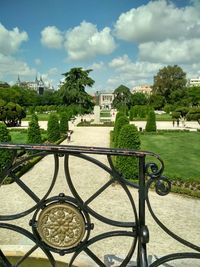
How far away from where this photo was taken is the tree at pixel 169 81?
74.9m

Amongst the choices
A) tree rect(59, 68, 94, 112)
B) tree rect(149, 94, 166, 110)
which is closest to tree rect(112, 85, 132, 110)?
tree rect(149, 94, 166, 110)

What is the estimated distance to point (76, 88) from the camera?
60969mm

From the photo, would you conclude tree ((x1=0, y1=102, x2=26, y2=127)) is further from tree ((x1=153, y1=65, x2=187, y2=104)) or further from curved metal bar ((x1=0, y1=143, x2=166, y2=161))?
tree ((x1=153, y1=65, x2=187, y2=104))

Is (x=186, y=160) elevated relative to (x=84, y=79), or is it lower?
lower

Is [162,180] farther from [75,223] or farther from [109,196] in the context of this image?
[109,196]

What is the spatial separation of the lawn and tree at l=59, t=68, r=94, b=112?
38.3m

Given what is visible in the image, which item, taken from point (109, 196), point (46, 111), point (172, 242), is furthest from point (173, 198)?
point (46, 111)

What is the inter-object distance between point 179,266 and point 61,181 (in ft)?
28.0

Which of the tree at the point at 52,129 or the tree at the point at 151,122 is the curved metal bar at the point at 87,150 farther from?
the tree at the point at 151,122

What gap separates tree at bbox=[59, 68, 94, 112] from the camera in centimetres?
6053

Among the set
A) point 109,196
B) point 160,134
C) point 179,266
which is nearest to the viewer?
point 179,266

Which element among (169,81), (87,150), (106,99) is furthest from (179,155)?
(106,99)

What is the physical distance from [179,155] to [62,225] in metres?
15.8

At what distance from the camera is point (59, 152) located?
6.73 feet
